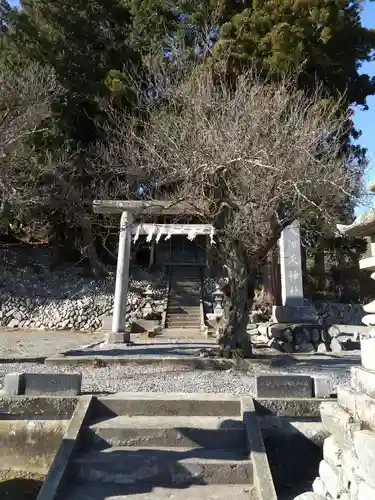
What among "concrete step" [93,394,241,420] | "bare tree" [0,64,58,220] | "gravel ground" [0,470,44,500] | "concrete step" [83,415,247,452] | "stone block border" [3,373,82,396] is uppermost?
"bare tree" [0,64,58,220]

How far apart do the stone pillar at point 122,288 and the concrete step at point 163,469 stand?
8051 millimetres

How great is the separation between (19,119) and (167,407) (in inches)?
326

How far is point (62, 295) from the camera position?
1994 cm

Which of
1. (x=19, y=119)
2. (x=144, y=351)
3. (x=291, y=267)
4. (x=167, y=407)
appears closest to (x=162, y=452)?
(x=167, y=407)

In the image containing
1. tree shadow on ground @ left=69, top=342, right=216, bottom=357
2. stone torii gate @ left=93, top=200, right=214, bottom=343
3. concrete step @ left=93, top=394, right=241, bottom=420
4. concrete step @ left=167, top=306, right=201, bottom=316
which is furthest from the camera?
concrete step @ left=167, top=306, right=201, bottom=316

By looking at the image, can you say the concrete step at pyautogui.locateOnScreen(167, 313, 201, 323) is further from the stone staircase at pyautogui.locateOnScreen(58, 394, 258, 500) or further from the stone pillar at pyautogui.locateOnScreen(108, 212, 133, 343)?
the stone staircase at pyautogui.locateOnScreen(58, 394, 258, 500)

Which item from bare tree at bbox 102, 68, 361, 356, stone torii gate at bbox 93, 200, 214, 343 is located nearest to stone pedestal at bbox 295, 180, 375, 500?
bare tree at bbox 102, 68, 361, 356

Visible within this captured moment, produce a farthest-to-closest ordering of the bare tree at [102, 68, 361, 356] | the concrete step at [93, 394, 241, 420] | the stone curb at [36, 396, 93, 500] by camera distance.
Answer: the bare tree at [102, 68, 361, 356] → the concrete step at [93, 394, 241, 420] → the stone curb at [36, 396, 93, 500]

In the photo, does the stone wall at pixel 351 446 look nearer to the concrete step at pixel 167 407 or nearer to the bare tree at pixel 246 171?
the concrete step at pixel 167 407

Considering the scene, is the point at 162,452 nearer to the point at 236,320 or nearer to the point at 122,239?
the point at 236,320

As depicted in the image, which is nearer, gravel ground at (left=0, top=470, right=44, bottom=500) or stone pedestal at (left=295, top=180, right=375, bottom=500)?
stone pedestal at (left=295, top=180, right=375, bottom=500)

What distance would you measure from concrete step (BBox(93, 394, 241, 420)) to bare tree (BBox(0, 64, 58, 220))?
527cm

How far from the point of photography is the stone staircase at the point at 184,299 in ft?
60.1

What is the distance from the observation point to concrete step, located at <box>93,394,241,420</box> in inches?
222
